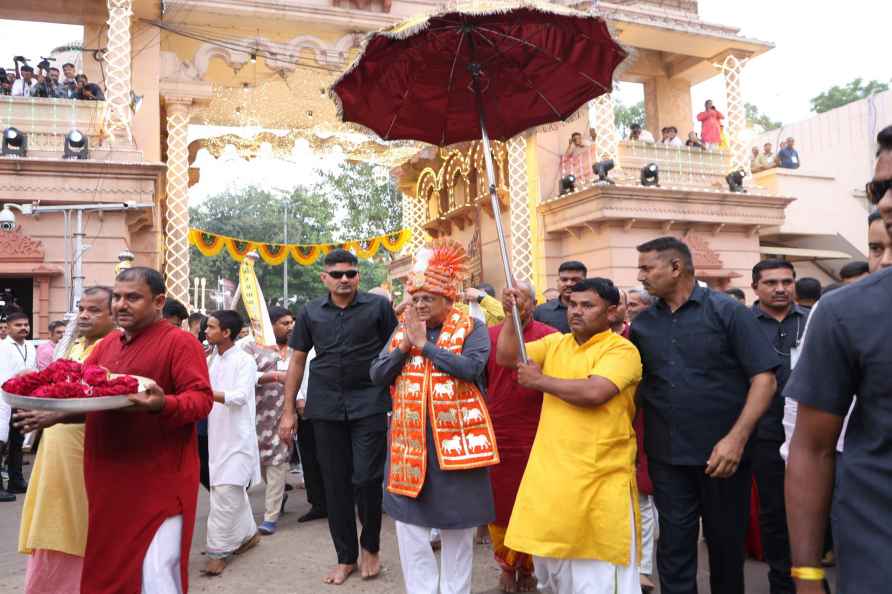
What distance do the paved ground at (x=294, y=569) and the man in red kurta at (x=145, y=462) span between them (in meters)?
1.53

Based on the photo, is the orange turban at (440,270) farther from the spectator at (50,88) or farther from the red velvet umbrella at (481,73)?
the spectator at (50,88)

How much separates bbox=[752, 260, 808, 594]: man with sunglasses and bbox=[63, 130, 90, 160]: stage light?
1075 centimetres

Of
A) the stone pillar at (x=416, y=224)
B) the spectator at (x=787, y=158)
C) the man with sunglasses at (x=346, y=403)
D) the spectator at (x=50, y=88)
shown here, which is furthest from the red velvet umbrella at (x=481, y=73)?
the spectator at (x=787, y=158)

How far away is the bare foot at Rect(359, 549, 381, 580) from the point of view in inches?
183

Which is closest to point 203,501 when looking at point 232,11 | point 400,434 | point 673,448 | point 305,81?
point 400,434

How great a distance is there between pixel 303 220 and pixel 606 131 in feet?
96.1

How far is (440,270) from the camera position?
13.0ft

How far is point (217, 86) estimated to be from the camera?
16547 mm

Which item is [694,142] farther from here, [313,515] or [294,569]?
[294,569]

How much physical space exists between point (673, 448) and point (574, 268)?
215cm

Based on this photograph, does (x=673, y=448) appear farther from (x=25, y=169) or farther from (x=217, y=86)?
(x=217, y=86)

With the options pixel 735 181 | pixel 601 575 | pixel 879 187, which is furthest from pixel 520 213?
pixel 879 187

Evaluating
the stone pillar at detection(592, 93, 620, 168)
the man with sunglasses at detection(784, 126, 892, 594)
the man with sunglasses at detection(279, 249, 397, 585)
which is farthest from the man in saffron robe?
the stone pillar at detection(592, 93, 620, 168)

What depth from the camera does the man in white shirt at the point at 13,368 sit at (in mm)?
7432
